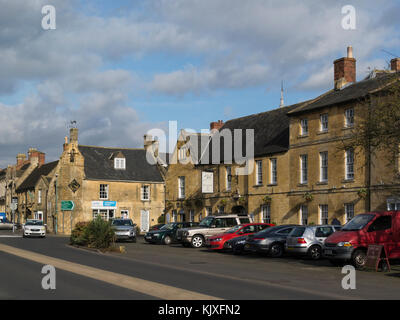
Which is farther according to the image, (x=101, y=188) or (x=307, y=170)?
(x=101, y=188)

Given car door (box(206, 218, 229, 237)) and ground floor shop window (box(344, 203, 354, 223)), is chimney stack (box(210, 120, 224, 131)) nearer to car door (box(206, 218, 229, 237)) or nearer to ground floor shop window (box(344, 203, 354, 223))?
car door (box(206, 218, 229, 237))

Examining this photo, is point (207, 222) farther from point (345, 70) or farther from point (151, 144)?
point (151, 144)

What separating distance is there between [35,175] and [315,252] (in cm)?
6201

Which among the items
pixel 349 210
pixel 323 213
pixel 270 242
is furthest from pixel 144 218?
pixel 270 242

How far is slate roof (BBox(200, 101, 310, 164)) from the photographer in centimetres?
4070

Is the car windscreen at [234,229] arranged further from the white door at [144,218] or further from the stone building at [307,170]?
the white door at [144,218]

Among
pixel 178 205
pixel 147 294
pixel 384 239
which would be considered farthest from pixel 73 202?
pixel 147 294

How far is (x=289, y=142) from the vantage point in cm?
3900

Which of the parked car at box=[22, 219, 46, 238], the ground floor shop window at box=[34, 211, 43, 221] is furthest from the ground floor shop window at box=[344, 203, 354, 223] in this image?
the ground floor shop window at box=[34, 211, 43, 221]

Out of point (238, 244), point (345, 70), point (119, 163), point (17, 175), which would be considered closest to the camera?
point (238, 244)

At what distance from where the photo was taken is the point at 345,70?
39.1 metres
